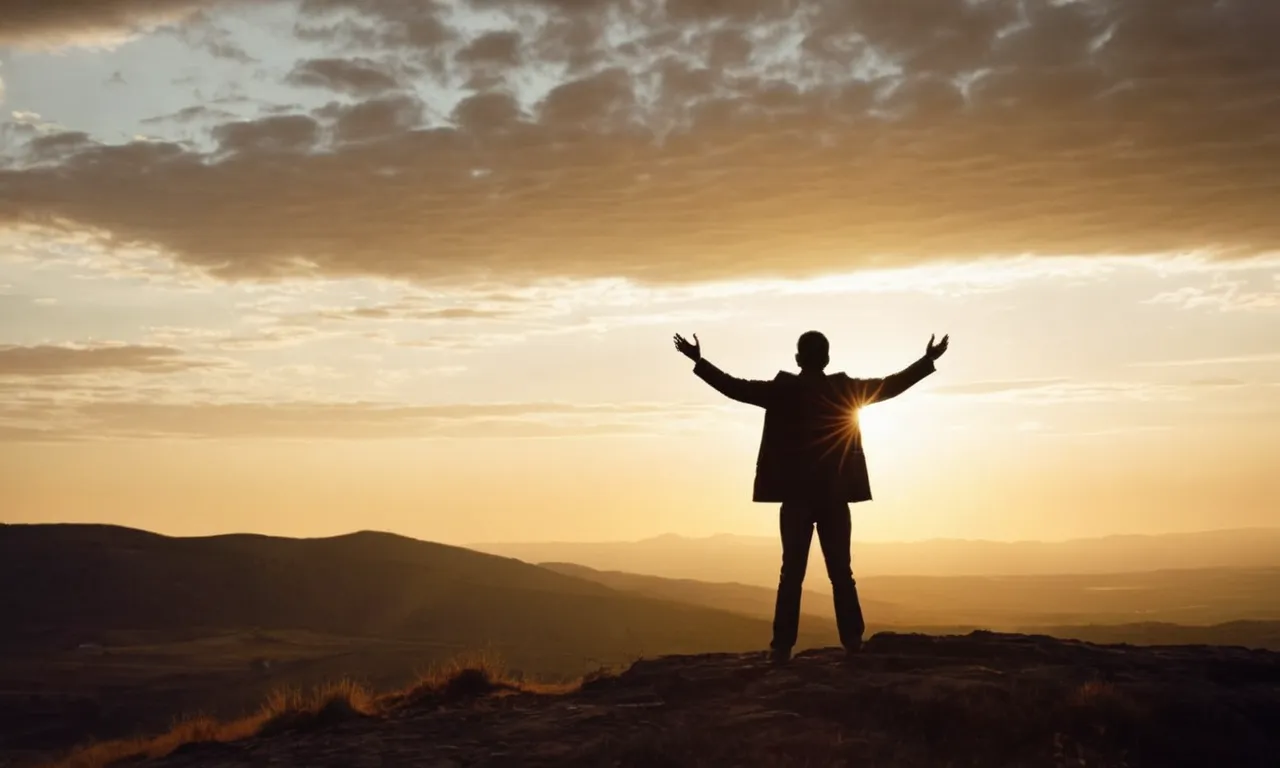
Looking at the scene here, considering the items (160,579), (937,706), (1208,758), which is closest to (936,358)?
(937,706)

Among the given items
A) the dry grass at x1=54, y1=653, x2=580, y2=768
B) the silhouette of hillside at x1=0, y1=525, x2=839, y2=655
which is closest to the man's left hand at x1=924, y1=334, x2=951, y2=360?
the dry grass at x1=54, y1=653, x2=580, y2=768

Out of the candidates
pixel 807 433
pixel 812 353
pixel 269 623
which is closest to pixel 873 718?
pixel 807 433

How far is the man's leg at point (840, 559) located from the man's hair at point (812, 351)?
4.40 ft

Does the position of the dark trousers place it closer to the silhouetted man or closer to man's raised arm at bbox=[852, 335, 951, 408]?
the silhouetted man

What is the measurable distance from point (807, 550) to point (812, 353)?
1.82 m

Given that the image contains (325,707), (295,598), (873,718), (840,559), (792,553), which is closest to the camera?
(873,718)

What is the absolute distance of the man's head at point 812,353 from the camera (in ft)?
36.2

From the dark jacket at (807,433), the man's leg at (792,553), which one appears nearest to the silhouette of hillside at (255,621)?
the man's leg at (792,553)

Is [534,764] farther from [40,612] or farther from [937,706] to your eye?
[40,612]

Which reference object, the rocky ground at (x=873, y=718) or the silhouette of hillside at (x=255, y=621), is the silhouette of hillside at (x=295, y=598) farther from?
the rocky ground at (x=873, y=718)

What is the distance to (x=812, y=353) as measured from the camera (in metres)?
11.1

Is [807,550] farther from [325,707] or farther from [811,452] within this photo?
[325,707]

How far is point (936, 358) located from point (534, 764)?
17.6ft

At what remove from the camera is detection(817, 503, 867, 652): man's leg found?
10766mm
